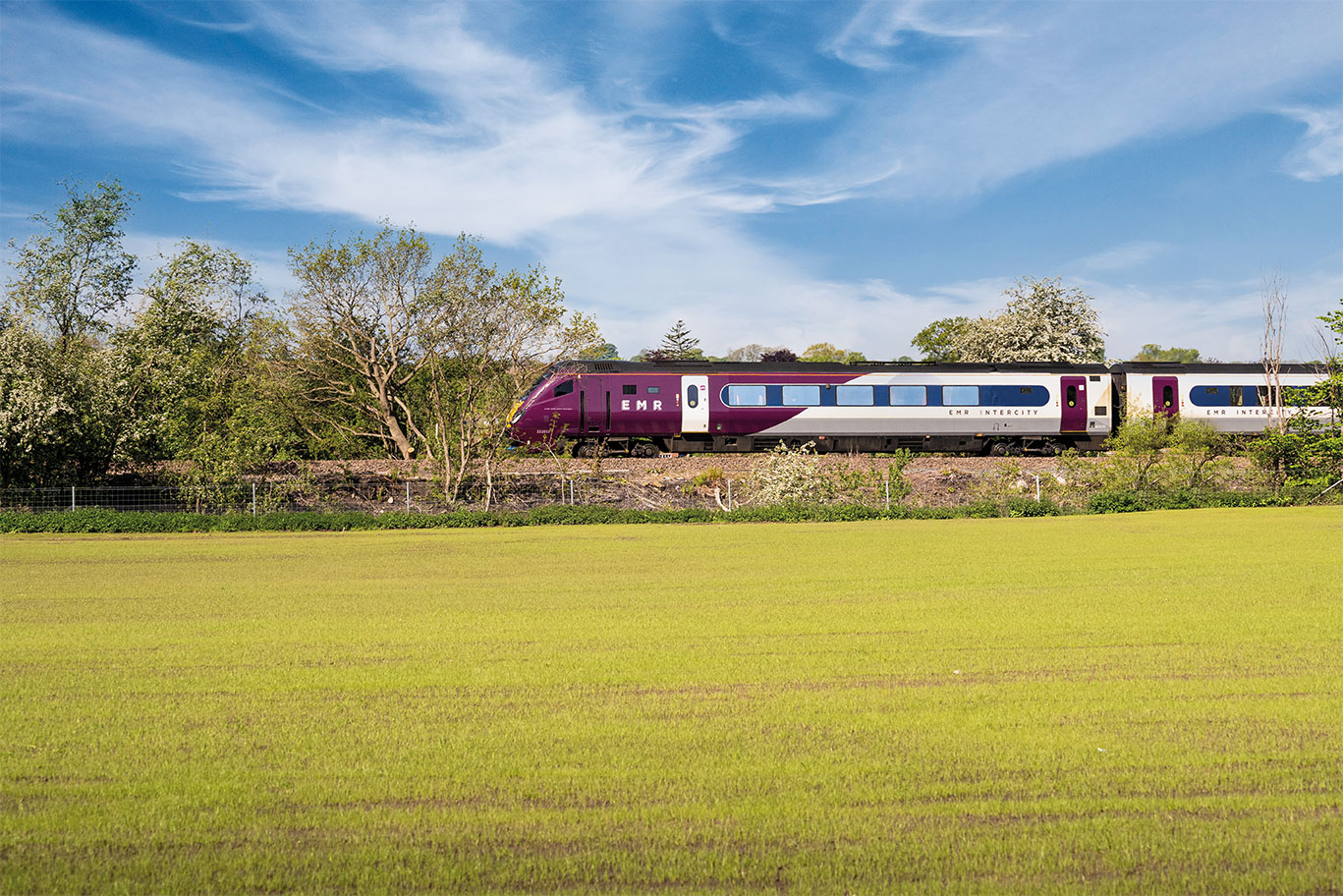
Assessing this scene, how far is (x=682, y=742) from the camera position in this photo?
5332 mm

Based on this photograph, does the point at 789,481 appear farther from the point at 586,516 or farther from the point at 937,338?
the point at 937,338

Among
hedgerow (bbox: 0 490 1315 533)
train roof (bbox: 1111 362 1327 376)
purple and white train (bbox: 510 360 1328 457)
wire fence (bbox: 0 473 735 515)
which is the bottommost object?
hedgerow (bbox: 0 490 1315 533)

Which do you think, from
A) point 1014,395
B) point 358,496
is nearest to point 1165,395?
A: point 1014,395

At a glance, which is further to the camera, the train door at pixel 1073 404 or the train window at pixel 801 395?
the train door at pixel 1073 404

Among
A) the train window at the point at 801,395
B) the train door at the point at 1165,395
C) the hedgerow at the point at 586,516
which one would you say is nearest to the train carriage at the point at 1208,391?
the train door at the point at 1165,395

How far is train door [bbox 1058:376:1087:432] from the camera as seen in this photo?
32906mm

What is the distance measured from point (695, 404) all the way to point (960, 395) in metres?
9.32

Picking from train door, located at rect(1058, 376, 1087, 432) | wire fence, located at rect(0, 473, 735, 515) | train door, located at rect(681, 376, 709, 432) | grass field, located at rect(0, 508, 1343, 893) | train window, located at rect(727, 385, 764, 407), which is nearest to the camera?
grass field, located at rect(0, 508, 1343, 893)

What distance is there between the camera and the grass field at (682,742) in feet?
13.0

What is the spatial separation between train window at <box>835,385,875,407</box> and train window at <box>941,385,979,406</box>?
286 centimetres

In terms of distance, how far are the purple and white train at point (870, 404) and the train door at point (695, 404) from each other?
0.03 m

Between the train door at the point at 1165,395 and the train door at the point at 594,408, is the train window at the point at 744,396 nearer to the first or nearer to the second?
the train door at the point at 594,408

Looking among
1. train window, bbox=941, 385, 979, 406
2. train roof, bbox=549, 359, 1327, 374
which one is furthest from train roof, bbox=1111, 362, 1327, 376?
train window, bbox=941, 385, 979, 406

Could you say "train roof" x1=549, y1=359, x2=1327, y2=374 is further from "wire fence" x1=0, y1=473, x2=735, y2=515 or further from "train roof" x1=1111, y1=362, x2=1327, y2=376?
"wire fence" x1=0, y1=473, x2=735, y2=515
